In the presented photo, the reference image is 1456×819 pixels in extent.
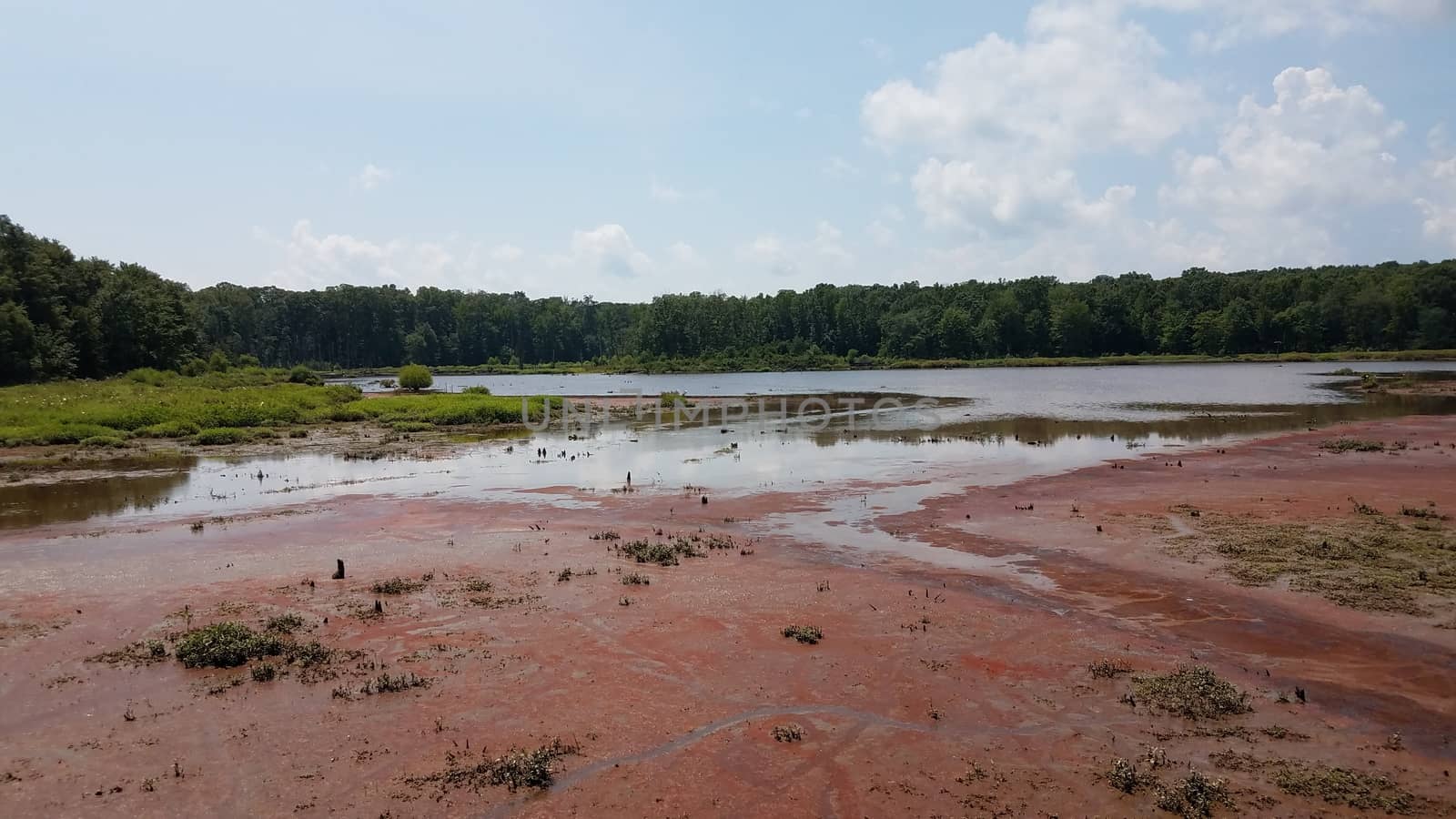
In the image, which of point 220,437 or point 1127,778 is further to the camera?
point 220,437

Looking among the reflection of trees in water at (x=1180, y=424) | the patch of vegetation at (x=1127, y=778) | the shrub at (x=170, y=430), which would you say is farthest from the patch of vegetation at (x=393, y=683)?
the shrub at (x=170, y=430)

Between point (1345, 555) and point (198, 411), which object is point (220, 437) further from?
point (1345, 555)

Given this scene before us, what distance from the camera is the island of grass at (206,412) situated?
40.3 m

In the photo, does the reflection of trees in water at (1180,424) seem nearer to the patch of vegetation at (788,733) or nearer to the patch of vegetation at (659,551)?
the patch of vegetation at (659,551)

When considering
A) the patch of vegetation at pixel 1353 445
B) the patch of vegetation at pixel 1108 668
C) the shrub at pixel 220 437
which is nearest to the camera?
the patch of vegetation at pixel 1108 668

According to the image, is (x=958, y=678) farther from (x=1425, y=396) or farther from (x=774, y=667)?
(x=1425, y=396)

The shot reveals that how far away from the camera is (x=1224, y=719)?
9531 mm

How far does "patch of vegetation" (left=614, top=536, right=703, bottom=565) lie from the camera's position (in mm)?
17625

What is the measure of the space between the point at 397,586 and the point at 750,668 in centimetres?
778

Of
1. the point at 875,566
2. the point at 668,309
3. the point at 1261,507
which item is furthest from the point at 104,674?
the point at 668,309

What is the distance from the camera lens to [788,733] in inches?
373

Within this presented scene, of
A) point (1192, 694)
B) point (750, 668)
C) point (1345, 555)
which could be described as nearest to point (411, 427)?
point (750, 668)

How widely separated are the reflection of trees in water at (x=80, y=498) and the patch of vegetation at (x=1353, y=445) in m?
41.5

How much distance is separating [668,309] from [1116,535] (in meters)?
145
